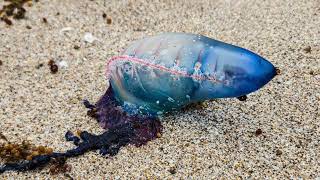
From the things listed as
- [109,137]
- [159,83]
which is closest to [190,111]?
[159,83]

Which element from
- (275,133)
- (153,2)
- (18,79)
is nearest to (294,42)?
(275,133)

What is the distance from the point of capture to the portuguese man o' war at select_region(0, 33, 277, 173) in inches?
113

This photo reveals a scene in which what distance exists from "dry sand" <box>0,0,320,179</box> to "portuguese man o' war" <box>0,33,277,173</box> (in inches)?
3.6

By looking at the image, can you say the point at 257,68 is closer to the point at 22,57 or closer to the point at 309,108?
the point at 309,108

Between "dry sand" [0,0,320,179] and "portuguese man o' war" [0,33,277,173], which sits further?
"dry sand" [0,0,320,179]

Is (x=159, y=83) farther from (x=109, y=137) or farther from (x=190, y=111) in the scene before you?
(x=109, y=137)

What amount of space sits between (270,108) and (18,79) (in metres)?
2.10

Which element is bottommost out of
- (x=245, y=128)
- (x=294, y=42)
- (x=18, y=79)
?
(x=18, y=79)

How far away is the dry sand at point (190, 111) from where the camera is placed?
302 cm

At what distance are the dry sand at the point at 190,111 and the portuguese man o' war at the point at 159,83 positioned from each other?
92mm

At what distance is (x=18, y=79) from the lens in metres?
3.91

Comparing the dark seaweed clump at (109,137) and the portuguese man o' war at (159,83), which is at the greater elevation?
the portuguese man o' war at (159,83)

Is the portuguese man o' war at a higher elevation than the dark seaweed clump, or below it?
higher

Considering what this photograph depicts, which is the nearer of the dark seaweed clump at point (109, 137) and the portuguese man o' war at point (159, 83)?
the portuguese man o' war at point (159, 83)
